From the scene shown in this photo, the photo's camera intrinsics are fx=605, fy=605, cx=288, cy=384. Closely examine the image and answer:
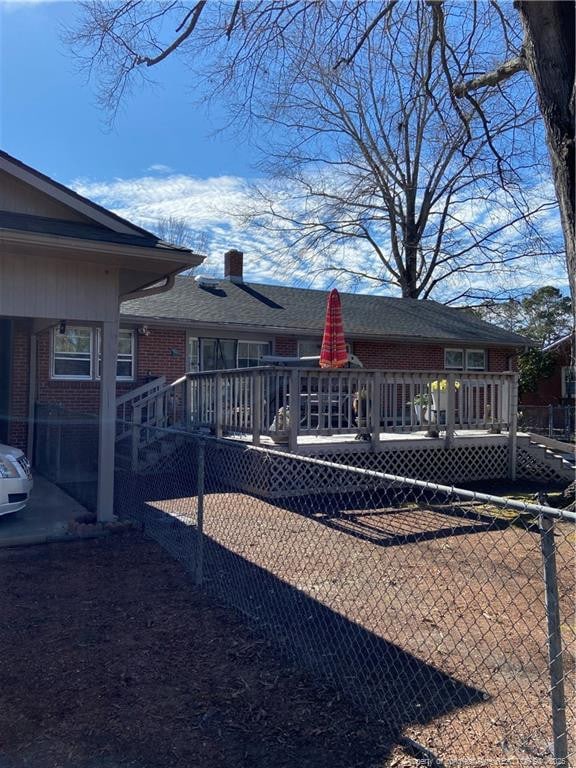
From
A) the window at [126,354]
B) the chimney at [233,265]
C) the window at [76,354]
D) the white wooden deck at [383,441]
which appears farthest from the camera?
the chimney at [233,265]

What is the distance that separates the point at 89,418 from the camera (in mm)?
8312

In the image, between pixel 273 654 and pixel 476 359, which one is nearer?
pixel 273 654

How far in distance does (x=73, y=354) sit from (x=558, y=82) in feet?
34.4

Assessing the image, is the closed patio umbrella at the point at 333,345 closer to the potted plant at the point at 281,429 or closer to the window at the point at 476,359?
the potted plant at the point at 281,429

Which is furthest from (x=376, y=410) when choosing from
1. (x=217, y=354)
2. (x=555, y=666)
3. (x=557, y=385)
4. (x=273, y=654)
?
(x=557, y=385)

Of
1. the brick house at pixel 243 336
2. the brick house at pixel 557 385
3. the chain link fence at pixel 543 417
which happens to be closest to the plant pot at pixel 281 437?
the brick house at pixel 243 336

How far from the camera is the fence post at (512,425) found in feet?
35.2

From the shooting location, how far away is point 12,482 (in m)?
6.61

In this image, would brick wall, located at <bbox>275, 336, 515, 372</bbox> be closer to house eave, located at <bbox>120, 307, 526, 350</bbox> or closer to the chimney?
house eave, located at <bbox>120, 307, 526, 350</bbox>

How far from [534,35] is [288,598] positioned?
15.7 ft

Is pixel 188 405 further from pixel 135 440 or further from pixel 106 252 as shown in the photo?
pixel 106 252

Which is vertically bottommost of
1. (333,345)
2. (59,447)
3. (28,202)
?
(59,447)

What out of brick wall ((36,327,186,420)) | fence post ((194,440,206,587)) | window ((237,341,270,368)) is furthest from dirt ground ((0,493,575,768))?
window ((237,341,270,368))

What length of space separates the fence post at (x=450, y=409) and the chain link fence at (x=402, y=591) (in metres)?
1.29
